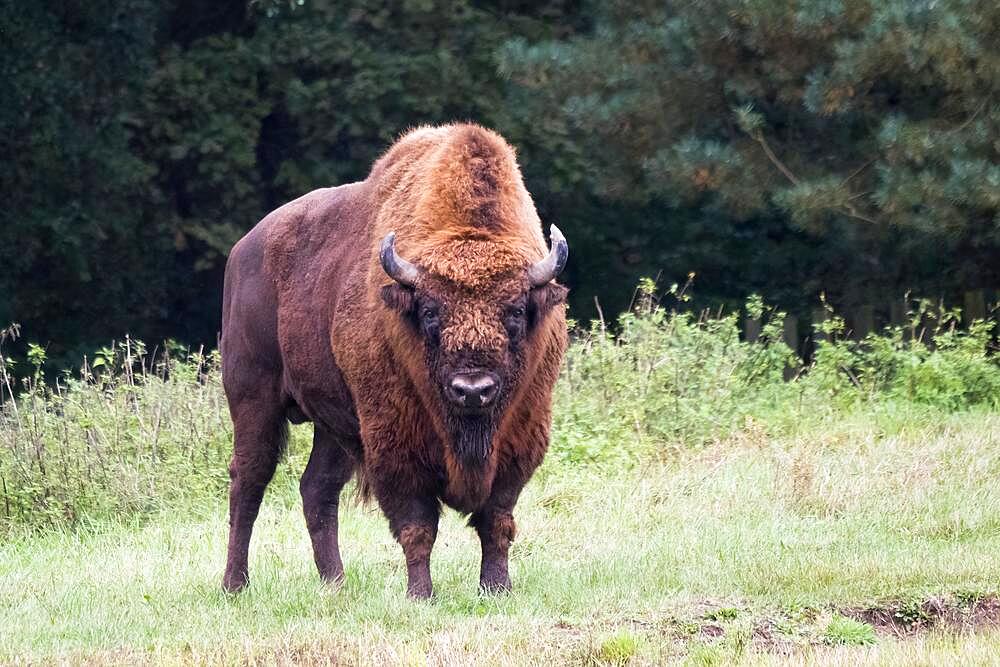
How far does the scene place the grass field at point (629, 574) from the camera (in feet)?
22.0

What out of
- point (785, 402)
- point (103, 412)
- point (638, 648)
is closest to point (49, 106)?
point (103, 412)

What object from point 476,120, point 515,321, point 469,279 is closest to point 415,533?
point 515,321

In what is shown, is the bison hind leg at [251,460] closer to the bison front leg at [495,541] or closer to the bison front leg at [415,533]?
the bison front leg at [415,533]

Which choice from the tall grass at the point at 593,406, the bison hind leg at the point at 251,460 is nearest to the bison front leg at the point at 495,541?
the bison hind leg at the point at 251,460

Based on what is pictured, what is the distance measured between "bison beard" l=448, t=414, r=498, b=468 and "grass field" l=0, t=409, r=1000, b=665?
70cm

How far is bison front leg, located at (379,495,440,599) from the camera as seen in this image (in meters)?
7.57

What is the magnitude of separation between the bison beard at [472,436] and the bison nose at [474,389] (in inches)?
8.5

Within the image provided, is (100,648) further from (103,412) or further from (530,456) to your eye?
(103,412)

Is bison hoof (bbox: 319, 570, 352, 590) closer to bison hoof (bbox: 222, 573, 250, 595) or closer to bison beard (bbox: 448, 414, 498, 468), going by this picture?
bison hoof (bbox: 222, 573, 250, 595)

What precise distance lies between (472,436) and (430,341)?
19.4 inches

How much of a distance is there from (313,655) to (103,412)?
20.6 feet

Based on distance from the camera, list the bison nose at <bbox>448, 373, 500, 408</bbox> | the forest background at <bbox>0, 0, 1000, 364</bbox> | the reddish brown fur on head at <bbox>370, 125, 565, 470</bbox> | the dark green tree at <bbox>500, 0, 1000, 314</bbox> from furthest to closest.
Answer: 1. the forest background at <bbox>0, 0, 1000, 364</bbox>
2. the dark green tree at <bbox>500, 0, 1000, 314</bbox>
3. the reddish brown fur on head at <bbox>370, 125, 565, 470</bbox>
4. the bison nose at <bbox>448, 373, 500, 408</bbox>

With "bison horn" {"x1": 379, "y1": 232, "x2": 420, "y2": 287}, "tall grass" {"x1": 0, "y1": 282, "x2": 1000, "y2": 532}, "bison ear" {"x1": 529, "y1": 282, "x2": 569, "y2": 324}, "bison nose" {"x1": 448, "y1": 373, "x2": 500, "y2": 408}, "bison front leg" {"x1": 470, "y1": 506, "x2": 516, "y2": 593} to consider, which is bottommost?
"tall grass" {"x1": 0, "y1": 282, "x2": 1000, "y2": 532}

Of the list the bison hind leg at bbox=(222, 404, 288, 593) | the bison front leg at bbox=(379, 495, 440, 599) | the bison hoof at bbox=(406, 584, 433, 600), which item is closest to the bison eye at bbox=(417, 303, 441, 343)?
the bison front leg at bbox=(379, 495, 440, 599)
